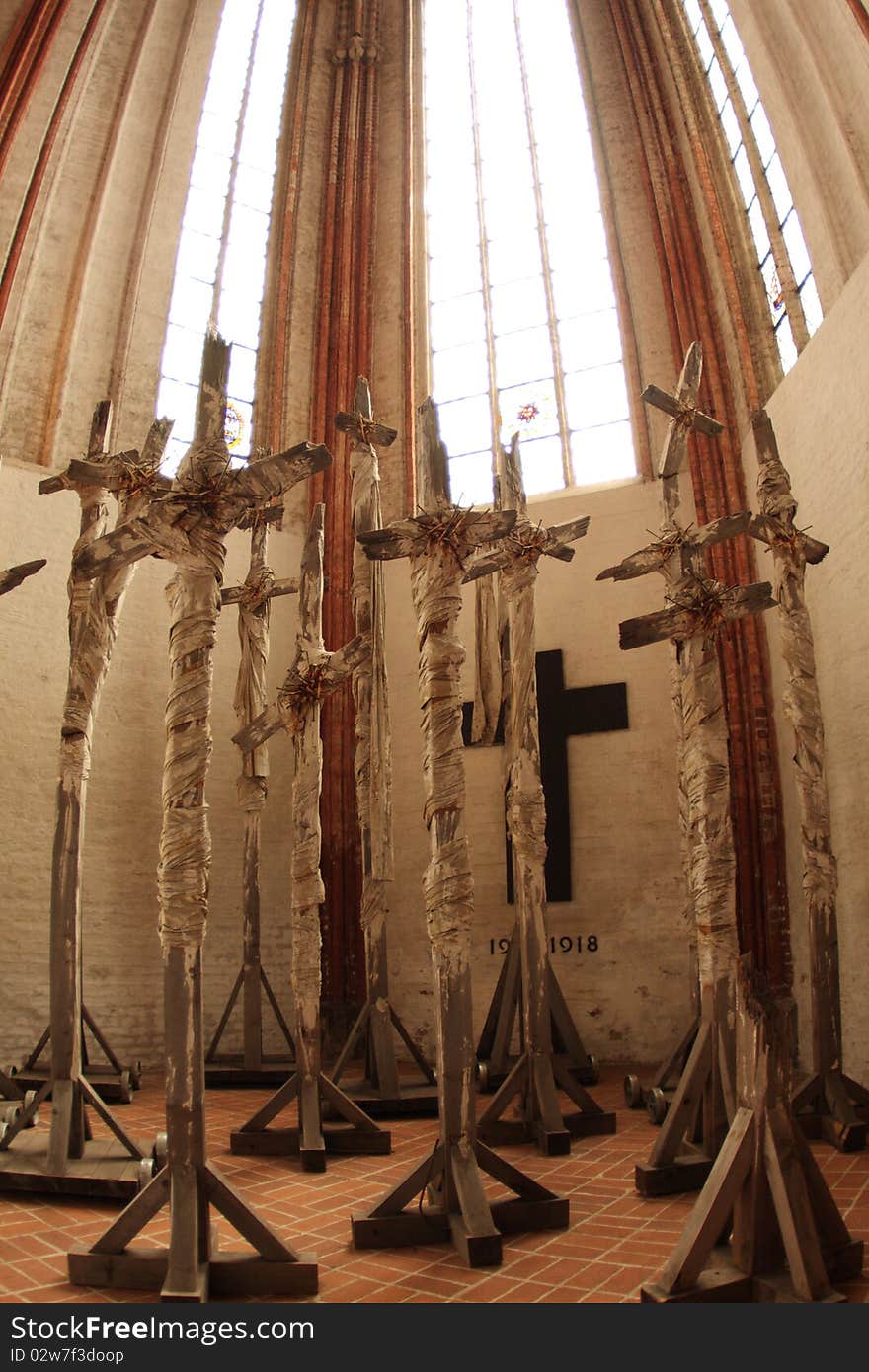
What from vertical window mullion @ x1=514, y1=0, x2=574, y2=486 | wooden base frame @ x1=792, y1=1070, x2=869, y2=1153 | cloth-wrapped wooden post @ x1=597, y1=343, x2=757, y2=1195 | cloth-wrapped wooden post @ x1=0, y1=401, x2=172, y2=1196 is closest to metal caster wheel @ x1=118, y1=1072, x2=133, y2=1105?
cloth-wrapped wooden post @ x1=0, y1=401, x2=172, y2=1196

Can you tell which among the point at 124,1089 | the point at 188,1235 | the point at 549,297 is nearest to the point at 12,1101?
the point at 124,1089

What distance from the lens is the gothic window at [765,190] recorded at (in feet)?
36.9

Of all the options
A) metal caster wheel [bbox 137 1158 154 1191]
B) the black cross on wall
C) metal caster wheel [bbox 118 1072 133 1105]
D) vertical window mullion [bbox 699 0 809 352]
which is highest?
vertical window mullion [bbox 699 0 809 352]

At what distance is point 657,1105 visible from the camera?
24.0ft

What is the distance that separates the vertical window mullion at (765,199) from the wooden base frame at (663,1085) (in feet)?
24.4

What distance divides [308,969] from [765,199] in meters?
10.4

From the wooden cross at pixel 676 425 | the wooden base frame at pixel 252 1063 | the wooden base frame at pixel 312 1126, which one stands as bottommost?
the wooden base frame at pixel 312 1126

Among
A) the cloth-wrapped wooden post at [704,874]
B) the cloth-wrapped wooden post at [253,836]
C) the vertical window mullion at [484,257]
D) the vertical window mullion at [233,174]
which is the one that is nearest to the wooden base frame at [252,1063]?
the cloth-wrapped wooden post at [253,836]

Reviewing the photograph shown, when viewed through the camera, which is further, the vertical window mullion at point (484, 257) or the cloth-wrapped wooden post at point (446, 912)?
the vertical window mullion at point (484, 257)

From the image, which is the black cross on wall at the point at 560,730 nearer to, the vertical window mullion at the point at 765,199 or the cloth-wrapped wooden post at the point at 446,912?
the vertical window mullion at the point at 765,199

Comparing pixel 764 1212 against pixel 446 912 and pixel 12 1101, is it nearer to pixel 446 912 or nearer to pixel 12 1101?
pixel 446 912

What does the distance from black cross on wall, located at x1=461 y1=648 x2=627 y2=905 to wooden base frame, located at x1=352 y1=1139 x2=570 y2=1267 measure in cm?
629

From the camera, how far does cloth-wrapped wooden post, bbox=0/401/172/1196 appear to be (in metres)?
5.87

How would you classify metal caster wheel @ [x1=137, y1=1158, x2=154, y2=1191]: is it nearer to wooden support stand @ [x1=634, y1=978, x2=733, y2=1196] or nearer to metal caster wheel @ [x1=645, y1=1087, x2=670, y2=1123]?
wooden support stand @ [x1=634, y1=978, x2=733, y2=1196]
